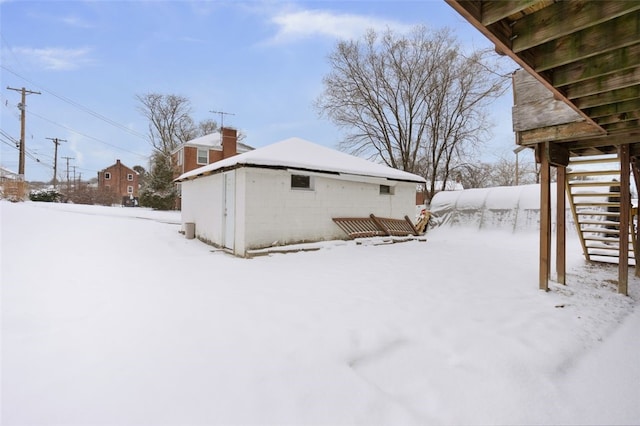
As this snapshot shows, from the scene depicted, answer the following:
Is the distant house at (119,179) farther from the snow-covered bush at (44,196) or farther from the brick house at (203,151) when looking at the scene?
the brick house at (203,151)

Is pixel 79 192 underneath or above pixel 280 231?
above

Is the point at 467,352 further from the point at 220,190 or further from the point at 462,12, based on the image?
the point at 220,190

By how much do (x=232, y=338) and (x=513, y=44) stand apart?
11.1 ft

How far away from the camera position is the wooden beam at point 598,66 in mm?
2420

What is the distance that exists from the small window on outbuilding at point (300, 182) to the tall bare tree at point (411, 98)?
35.1 feet

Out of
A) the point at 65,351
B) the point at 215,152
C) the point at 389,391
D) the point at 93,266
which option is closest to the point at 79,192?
the point at 215,152

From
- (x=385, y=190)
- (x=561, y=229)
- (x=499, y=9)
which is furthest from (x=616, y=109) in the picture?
(x=385, y=190)

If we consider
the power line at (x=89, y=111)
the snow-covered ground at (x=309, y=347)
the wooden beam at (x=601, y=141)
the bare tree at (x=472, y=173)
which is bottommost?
the snow-covered ground at (x=309, y=347)

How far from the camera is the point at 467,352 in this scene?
275 cm

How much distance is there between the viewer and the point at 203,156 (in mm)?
22891

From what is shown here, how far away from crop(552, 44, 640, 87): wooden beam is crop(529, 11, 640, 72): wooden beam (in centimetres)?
33

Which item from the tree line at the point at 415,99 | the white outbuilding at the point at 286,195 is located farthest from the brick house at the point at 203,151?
the white outbuilding at the point at 286,195

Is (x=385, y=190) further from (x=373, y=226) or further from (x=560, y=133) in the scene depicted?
(x=560, y=133)

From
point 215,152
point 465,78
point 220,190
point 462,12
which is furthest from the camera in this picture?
point 215,152
